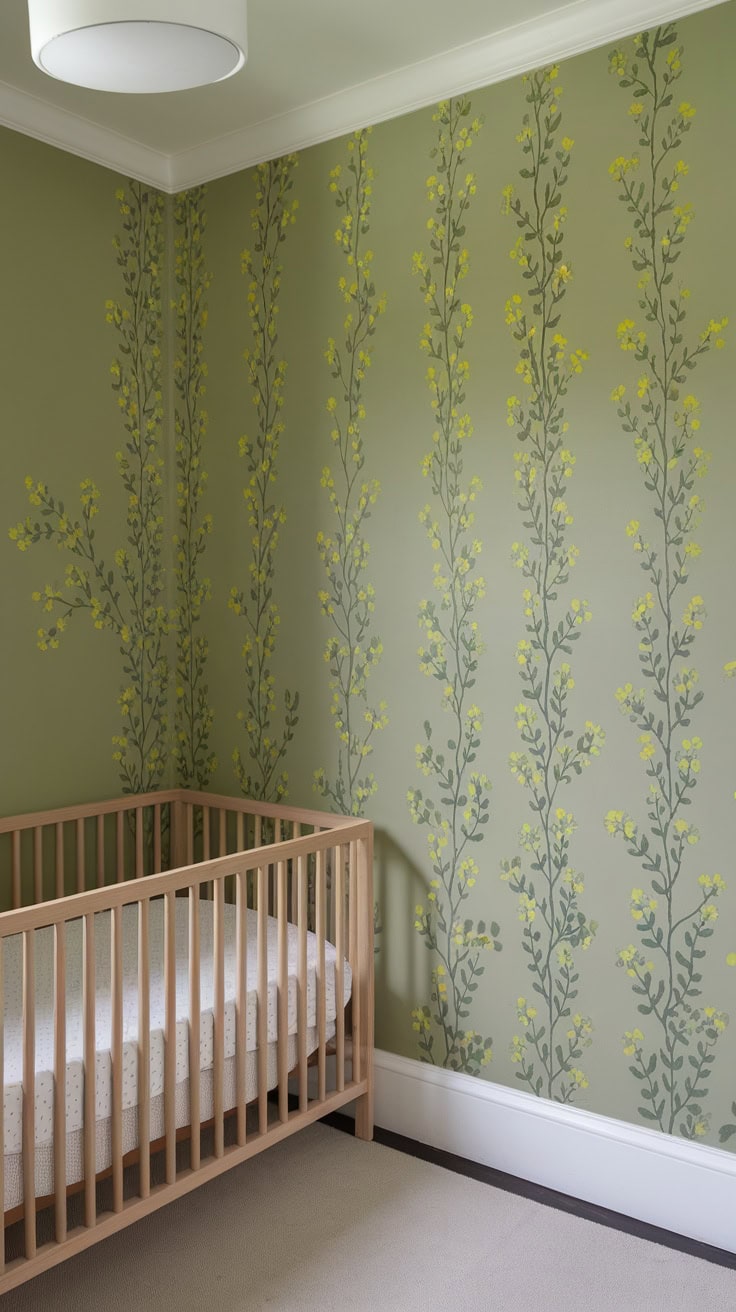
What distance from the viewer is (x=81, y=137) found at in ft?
9.19

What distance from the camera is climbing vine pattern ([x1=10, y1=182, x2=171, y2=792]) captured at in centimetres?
292

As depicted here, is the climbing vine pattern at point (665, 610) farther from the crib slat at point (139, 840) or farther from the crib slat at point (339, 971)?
the crib slat at point (139, 840)

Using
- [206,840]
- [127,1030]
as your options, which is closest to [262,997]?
[127,1030]

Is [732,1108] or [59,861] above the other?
[59,861]

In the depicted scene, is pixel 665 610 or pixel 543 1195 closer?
pixel 665 610

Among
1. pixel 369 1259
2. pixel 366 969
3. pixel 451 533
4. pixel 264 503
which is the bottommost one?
pixel 369 1259

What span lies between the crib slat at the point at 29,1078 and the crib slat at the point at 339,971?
2.88ft

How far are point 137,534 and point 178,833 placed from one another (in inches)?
34.3

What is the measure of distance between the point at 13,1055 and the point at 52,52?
1.69 meters

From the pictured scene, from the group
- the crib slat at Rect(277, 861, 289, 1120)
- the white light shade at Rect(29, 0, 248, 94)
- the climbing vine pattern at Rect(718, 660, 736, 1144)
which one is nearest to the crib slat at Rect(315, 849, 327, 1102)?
the crib slat at Rect(277, 861, 289, 1120)

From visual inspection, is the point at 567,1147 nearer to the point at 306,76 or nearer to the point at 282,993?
the point at 282,993

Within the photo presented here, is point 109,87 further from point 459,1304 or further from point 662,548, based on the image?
point 459,1304

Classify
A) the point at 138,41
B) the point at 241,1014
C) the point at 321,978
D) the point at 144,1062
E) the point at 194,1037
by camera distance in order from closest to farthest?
the point at 138,41 → the point at 144,1062 → the point at 194,1037 → the point at 241,1014 → the point at 321,978

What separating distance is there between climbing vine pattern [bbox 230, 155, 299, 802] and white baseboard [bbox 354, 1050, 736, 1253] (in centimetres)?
86
